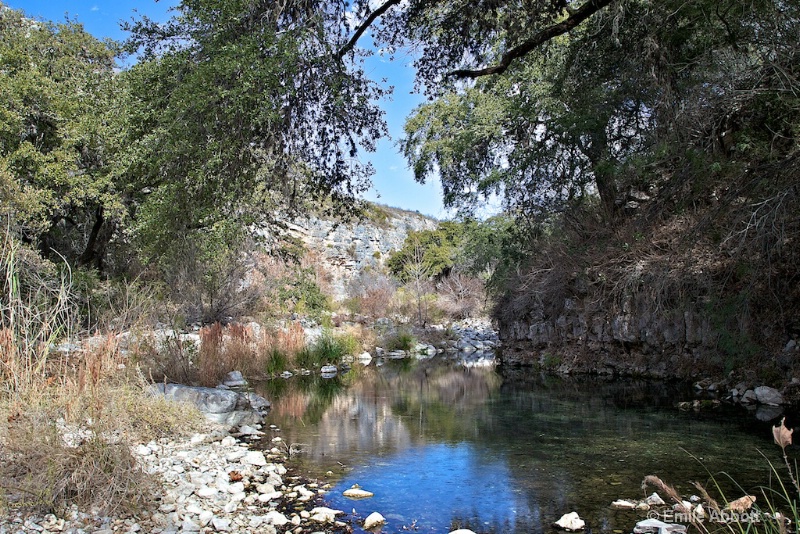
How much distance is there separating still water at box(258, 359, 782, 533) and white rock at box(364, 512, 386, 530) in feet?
0.26

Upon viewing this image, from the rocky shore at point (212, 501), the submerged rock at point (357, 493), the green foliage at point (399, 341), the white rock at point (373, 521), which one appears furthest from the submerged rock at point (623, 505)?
the green foliage at point (399, 341)

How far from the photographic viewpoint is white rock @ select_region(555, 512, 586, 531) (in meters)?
4.31

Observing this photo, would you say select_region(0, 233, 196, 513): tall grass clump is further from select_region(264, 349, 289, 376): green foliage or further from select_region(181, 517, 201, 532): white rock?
select_region(264, 349, 289, 376): green foliage

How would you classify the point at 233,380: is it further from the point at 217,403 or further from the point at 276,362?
the point at 276,362

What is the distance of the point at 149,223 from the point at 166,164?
3.33 ft

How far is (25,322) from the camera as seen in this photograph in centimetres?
457

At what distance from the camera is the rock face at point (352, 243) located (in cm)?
3856

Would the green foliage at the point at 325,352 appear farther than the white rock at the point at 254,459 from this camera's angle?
Yes

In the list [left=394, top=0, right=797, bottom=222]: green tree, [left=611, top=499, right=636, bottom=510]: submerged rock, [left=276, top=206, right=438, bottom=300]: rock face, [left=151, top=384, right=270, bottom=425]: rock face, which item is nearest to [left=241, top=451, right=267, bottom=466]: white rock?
[left=151, top=384, right=270, bottom=425]: rock face

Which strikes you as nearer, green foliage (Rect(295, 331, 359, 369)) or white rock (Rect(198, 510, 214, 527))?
white rock (Rect(198, 510, 214, 527))

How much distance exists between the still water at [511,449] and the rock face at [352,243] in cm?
2357

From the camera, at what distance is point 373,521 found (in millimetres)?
4453

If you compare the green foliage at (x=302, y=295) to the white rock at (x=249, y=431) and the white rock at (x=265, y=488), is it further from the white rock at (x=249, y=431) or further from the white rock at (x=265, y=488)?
the white rock at (x=265, y=488)

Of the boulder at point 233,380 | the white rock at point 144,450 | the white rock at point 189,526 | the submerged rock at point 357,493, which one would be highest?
the boulder at point 233,380
